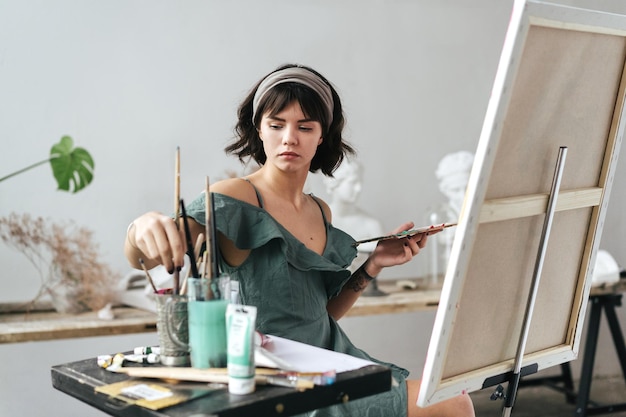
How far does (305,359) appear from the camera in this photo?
152cm

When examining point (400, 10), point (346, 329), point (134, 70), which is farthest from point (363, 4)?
point (346, 329)

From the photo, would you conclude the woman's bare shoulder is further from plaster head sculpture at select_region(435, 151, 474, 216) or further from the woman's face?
plaster head sculpture at select_region(435, 151, 474, 216)

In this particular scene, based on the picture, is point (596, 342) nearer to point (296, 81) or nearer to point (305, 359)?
point (296, 81)

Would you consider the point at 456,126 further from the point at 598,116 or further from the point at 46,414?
the point at 598,116

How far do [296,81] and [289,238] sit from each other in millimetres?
364

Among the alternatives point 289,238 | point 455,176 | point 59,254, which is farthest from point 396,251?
point 455,176

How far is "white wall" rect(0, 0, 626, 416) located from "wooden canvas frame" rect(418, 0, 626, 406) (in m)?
2.29

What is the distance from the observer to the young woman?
76.9 inches

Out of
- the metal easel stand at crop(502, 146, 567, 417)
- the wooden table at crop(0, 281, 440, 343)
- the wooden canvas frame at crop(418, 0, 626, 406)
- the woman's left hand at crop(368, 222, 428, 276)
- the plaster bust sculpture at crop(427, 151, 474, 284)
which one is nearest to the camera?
the wooden canvas frame at crop(418, 0, 626, 406)

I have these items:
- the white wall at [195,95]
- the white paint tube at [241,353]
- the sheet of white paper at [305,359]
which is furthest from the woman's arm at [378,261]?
the white wall at [195,95]

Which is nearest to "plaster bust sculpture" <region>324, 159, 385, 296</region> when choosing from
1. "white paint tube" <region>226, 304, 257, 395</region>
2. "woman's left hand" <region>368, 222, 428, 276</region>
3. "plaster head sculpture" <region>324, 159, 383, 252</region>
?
"plaster head sculpture" <region>324, 159, 383, 252</region>

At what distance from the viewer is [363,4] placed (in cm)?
425

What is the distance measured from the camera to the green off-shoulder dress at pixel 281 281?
1.93 metres

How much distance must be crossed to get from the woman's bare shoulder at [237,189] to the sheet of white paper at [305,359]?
1.55 ft
